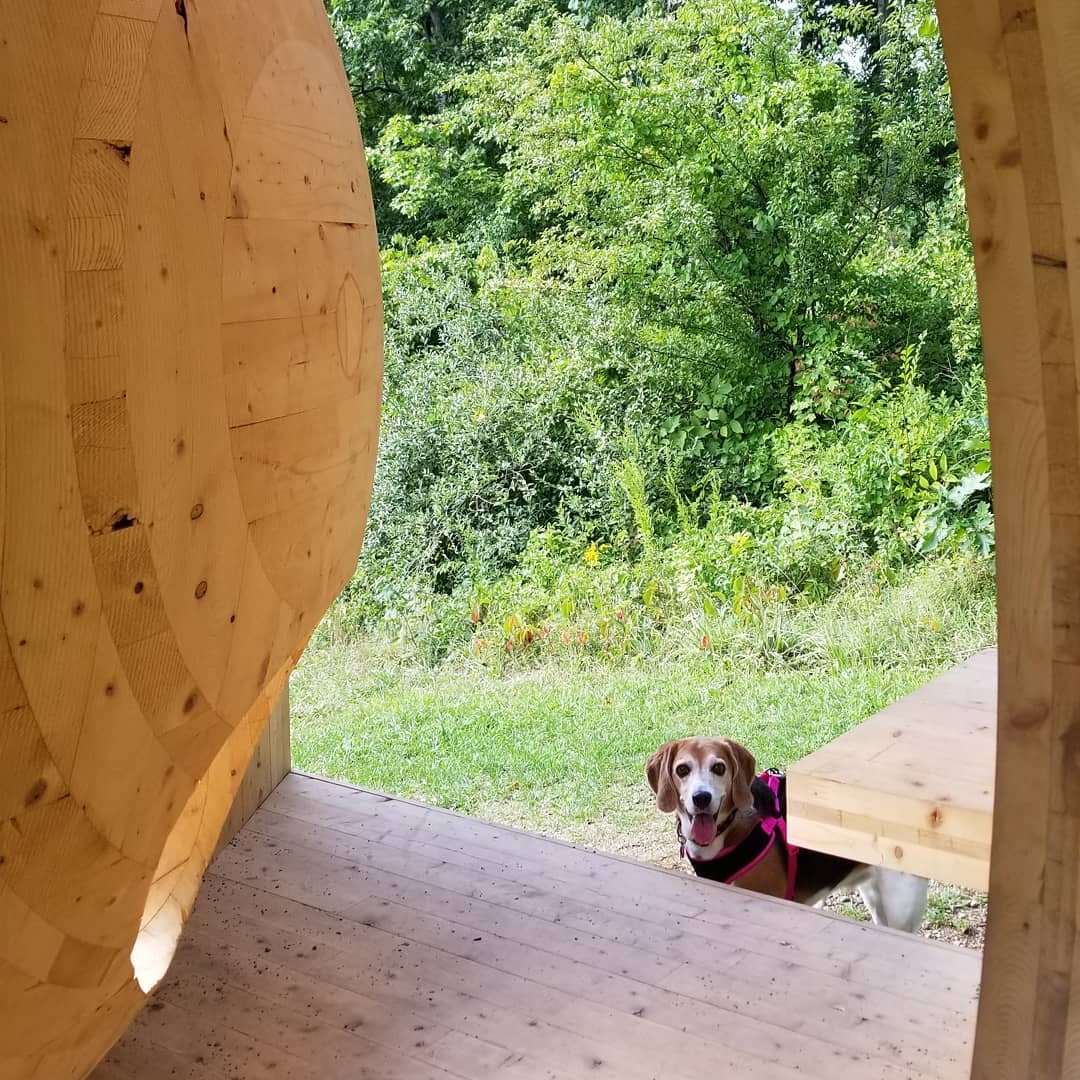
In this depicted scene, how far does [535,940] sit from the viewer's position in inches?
91.2

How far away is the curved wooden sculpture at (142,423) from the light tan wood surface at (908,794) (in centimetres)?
137

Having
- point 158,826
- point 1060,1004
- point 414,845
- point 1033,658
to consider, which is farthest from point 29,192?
point 414,845

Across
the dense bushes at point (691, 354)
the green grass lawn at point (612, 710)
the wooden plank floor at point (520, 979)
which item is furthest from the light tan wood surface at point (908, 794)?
the dense bushes at point (691, 354)

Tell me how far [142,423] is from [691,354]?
6.17 m

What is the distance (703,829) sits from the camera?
2.79 m

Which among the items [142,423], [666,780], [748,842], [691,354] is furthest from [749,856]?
[691,354]

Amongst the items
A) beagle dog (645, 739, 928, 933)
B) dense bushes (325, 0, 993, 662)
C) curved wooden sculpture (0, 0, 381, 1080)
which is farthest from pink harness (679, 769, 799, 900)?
dense bushes (325, 0, 993, 662)

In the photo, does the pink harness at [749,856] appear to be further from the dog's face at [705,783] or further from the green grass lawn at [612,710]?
the green grass lawn at [612,710]

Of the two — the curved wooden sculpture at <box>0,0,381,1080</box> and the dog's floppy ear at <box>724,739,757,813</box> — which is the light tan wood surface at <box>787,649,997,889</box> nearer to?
the dog's floppy ear at <box>724,739,757,813</box>

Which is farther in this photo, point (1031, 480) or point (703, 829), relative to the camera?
point (703, 829)

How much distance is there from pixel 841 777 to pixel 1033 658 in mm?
729

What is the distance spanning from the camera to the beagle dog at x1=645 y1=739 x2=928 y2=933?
8.89 feet

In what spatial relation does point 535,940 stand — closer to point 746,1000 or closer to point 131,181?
point 746,1000

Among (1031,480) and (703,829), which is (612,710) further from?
(1031,480)
